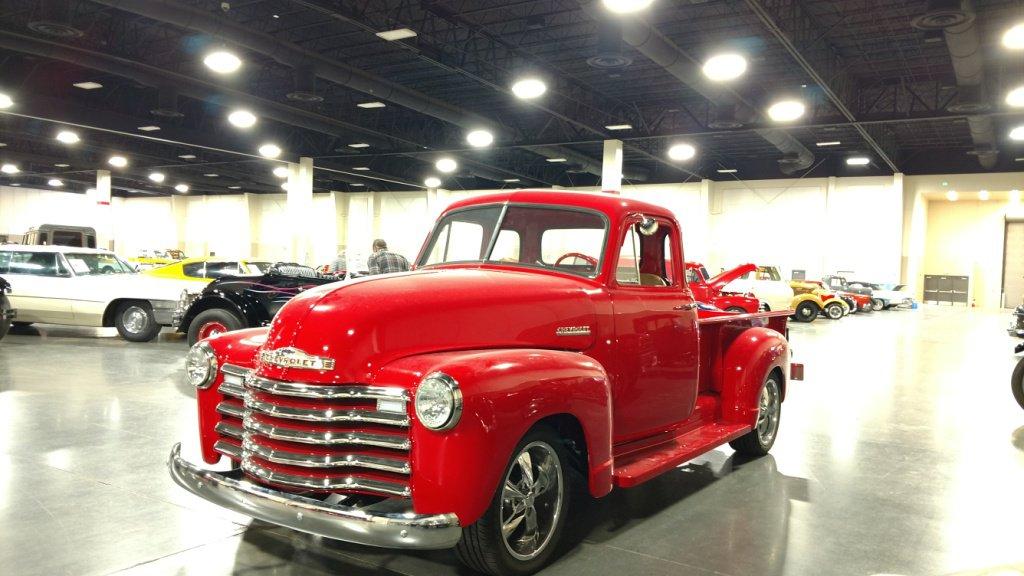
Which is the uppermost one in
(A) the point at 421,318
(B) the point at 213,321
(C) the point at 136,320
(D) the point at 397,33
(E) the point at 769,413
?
(D) the point at 397,33

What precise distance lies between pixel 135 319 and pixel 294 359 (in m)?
9.89

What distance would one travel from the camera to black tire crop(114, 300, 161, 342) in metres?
11.5

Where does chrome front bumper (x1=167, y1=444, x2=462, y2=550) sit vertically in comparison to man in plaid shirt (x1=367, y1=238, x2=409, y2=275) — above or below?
below

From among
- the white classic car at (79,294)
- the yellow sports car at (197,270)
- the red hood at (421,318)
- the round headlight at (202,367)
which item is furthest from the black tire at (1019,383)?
the white classic car at (79,294)

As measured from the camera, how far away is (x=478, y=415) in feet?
9.40

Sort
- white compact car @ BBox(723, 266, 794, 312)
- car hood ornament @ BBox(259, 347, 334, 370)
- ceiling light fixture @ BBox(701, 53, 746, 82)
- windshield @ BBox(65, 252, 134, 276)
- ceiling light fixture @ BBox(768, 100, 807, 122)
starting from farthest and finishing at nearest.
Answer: white compact car @ BBox(723, 266, 794, 312), ceiling light fixture @ BBox(768, 100, 807, 122), ceiling light fixture @ BBox(701, 53, 746, 82), windshield @ BBox(65, 252, 134, 276), car hood ornament @ BBox(259, 347, 334, 370)

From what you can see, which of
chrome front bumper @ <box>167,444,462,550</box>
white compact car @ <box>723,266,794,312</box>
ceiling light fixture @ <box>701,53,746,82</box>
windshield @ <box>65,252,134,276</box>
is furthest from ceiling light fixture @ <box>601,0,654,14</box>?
white compact car @ <box>723,266,794,312</box>

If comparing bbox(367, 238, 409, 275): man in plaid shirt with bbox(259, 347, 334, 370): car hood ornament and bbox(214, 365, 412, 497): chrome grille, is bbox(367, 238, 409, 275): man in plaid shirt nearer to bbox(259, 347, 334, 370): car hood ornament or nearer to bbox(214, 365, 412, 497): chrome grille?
bbox(259, 347, 334, 370): car hood ornament

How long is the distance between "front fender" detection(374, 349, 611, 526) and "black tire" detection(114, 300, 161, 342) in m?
9.98

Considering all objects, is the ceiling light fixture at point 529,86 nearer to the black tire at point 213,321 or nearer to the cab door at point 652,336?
the black tire at point 213,321

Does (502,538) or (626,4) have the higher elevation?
(626,4)

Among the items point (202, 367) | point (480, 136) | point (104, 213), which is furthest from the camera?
point (104, 213)

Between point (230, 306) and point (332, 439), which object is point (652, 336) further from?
point (230, 306)

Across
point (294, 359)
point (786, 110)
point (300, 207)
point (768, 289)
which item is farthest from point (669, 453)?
point (300, 207)
